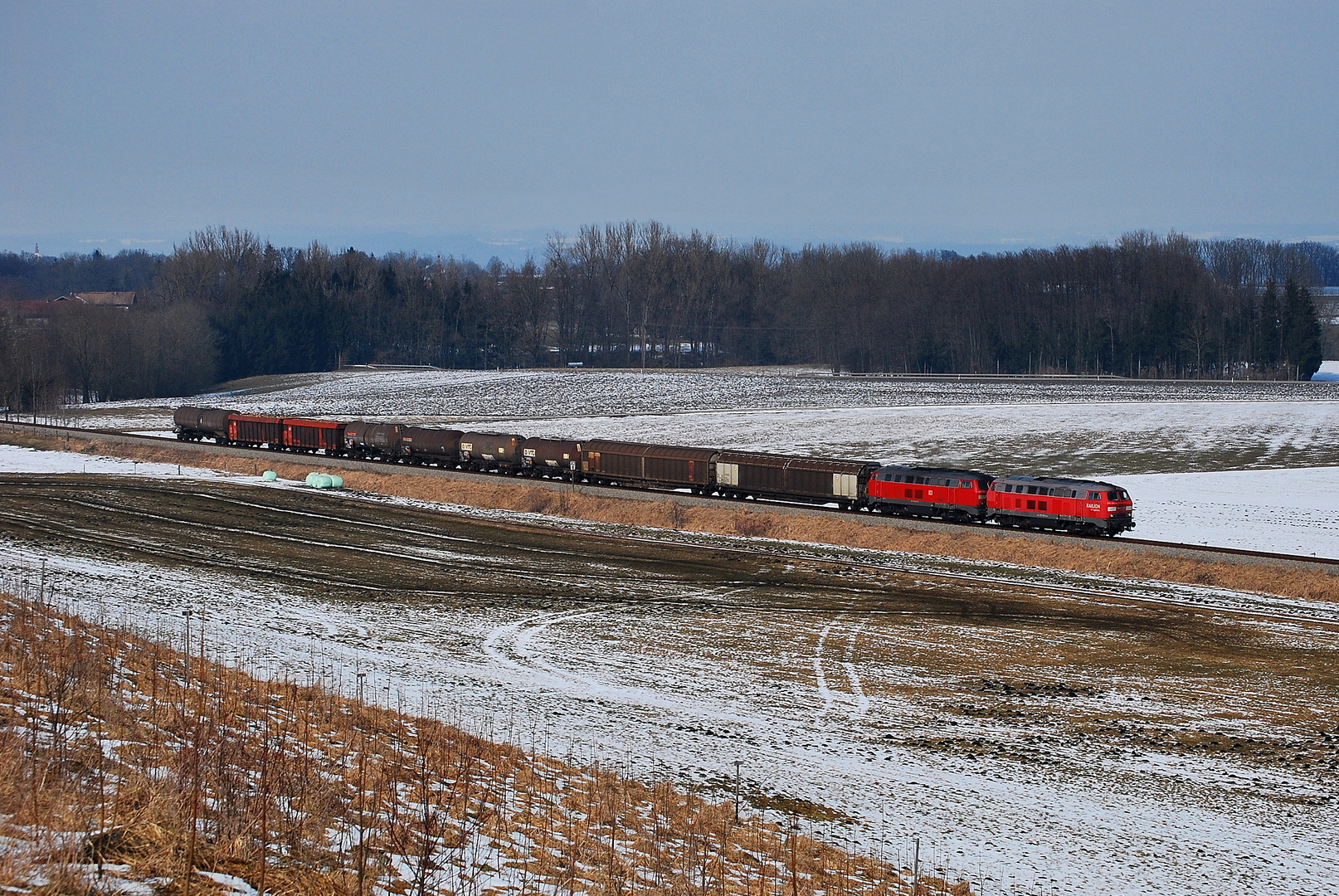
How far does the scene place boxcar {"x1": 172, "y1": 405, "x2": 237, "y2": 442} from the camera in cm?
9103

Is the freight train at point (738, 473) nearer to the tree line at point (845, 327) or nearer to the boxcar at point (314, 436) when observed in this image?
the boxcar at point (314, 436)

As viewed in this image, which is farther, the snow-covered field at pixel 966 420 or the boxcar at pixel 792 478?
the snow-covered field at pixel 966 420

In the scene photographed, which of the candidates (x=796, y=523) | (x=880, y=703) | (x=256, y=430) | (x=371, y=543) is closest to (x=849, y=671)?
(x=880, y=703)

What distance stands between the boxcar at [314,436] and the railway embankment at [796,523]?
1459mm

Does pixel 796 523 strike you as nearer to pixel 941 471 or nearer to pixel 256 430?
pixel 941 471

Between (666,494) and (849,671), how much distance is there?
32516 mm

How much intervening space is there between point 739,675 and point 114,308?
152365 mm

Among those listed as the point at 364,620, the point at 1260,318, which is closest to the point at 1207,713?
the point at 364,620

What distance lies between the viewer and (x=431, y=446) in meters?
74.6

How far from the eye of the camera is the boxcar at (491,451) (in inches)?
2758

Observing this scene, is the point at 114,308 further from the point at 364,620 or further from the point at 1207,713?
the point at 1207,713

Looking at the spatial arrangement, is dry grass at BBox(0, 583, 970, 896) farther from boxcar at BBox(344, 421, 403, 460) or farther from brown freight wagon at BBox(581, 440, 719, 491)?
boxcar at BBox(344, 421, 403, 460)

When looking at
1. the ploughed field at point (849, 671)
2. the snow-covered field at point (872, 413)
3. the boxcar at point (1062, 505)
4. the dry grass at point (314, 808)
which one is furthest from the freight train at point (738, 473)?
the dry grass at point (314, 808)

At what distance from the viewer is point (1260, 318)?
501 ft
